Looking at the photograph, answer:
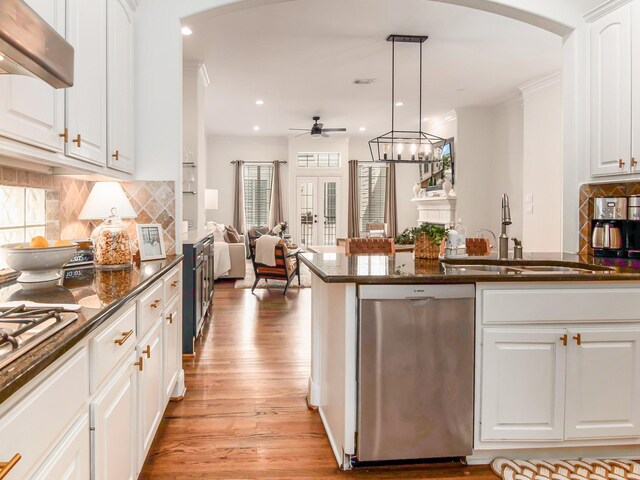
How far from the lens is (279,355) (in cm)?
373

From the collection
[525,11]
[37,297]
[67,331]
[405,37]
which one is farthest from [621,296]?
[405,37]

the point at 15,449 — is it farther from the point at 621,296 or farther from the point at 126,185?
the point at 621,296

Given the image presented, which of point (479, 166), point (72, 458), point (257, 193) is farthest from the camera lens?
Answer: point (257, 193)

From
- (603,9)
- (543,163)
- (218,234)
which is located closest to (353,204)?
(218,234)

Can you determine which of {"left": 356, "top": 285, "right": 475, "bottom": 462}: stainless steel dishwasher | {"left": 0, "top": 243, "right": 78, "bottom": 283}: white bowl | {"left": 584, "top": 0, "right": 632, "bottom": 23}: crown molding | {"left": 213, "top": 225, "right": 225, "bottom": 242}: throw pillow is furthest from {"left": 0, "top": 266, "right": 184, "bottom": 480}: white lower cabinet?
{"left": 213, "top": 225, "right": 225, "bottom": 242}: throw pillow

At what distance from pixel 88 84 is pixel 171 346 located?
56.9 inches

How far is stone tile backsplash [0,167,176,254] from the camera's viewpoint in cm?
235

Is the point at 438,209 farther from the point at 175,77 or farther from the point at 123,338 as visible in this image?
the point at 123,338

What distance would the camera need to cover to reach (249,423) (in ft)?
8.36

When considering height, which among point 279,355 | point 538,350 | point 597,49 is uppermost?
point 597,49

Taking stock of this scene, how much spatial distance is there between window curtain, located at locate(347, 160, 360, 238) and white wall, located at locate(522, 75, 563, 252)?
457 centimetres

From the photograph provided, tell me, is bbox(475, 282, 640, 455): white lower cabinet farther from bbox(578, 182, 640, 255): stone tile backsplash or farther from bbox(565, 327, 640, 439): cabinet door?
bbox(578, 182, 640, 255): stone tile backsplash

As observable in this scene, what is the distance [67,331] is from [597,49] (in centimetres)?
325

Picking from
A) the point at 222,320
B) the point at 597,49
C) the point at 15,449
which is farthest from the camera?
the point at 222,320
